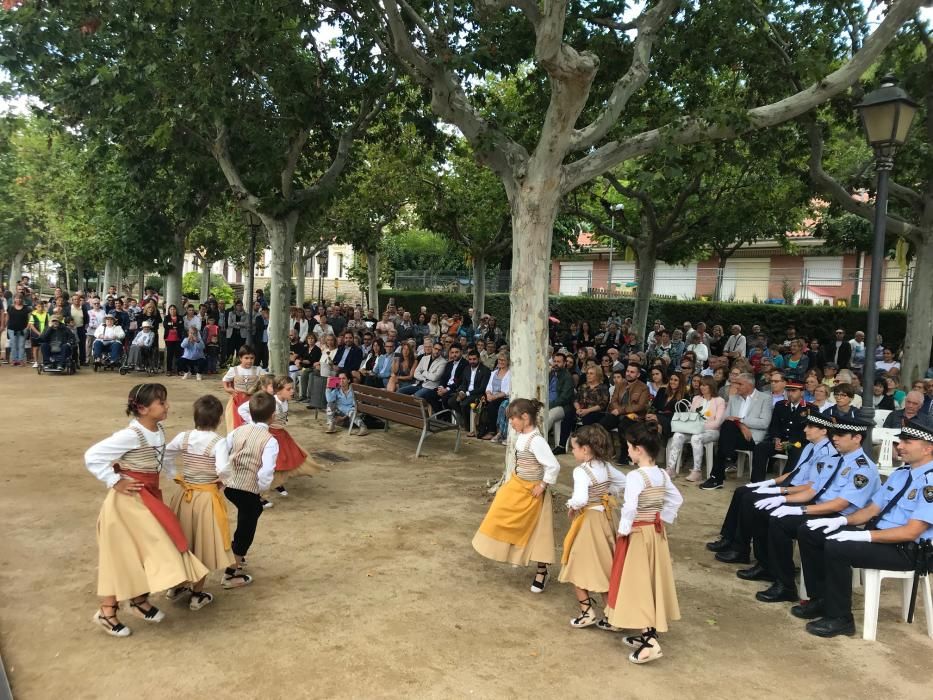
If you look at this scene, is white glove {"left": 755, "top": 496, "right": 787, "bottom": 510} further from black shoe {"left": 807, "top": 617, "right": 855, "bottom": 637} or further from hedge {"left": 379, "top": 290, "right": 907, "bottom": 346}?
hedge {"left": 379, "top": 290, "right": 907, "bottom": 346}

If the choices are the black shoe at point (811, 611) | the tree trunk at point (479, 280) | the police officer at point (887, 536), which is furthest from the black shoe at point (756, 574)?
the tree trunk at point (479, 280)

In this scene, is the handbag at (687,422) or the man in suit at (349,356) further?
the man in suit at (349,356)

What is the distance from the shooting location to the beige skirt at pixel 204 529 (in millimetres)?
4660

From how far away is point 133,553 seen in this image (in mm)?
4238

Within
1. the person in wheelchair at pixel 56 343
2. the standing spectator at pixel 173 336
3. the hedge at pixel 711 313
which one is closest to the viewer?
the person in wheelchair at pixel 56 343

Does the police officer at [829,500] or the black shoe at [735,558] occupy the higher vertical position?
the police officer at [829,500]

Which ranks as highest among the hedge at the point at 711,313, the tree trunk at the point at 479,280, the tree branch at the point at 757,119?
the tree branch at the point at 757,119

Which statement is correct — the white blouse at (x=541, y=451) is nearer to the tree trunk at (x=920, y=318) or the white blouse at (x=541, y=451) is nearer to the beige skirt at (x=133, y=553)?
the beige skirt at (x=133, y=553)

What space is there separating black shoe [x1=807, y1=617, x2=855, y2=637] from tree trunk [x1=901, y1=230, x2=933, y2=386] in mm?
8004

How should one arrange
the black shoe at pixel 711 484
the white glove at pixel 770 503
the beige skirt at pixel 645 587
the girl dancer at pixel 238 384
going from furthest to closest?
1. the black shoe at pixel 711 484
2. the girl dancer at pixel 238 384
3. the white glove at pixel 770 503
4. the beige skirt at pixel 645 587

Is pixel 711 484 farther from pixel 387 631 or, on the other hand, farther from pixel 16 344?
pixel 16 344

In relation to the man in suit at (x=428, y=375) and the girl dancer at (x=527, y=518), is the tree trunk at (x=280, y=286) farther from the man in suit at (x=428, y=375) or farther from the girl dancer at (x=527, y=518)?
the girl dancer at (x=527, y=518)

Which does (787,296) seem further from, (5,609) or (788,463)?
(5,609)

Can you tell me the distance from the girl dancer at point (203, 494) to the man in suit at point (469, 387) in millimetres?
6015
